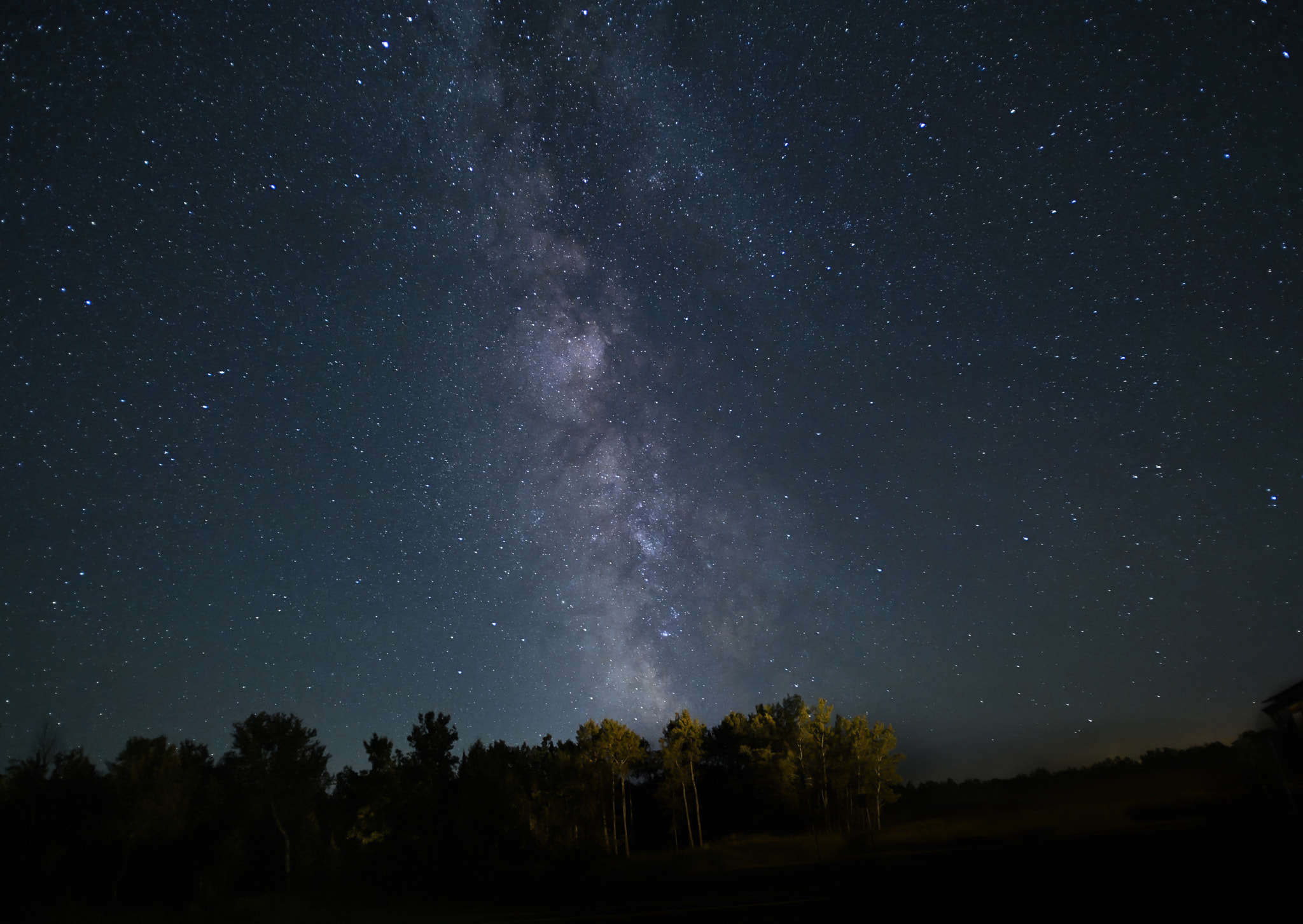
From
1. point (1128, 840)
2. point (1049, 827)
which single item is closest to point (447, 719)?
point (1049, 827)

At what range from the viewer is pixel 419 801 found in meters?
54.8

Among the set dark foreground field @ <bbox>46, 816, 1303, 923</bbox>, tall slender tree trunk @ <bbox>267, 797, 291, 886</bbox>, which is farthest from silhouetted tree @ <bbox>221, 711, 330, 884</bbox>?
dark foreground field @ <bbox>46, 816, 1303, 923</bbox>

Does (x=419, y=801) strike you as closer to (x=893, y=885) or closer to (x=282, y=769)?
(x=282, y=769)

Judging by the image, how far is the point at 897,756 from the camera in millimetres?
48500

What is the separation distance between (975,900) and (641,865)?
98.6 feet

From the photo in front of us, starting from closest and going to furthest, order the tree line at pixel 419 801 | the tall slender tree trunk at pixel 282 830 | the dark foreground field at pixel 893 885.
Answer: the dark foreground field at pixel 893 885 → the tree line at pixel 419 801 → the tall slender tree trunk at pixel 282 830

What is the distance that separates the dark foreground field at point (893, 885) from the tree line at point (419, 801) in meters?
4.98

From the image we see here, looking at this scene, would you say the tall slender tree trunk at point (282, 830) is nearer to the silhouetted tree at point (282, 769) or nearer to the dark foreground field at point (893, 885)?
the silhouetted tree at point (282, 769)

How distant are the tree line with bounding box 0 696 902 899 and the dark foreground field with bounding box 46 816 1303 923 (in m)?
4.98

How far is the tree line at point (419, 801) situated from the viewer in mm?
33750

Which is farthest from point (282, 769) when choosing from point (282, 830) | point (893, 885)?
point (893, 885)

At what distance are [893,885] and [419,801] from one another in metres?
50.2

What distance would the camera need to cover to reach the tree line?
111 feet

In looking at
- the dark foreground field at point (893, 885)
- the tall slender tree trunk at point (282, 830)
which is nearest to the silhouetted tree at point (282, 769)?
the tall slender tree trunk at point (282, 830)
